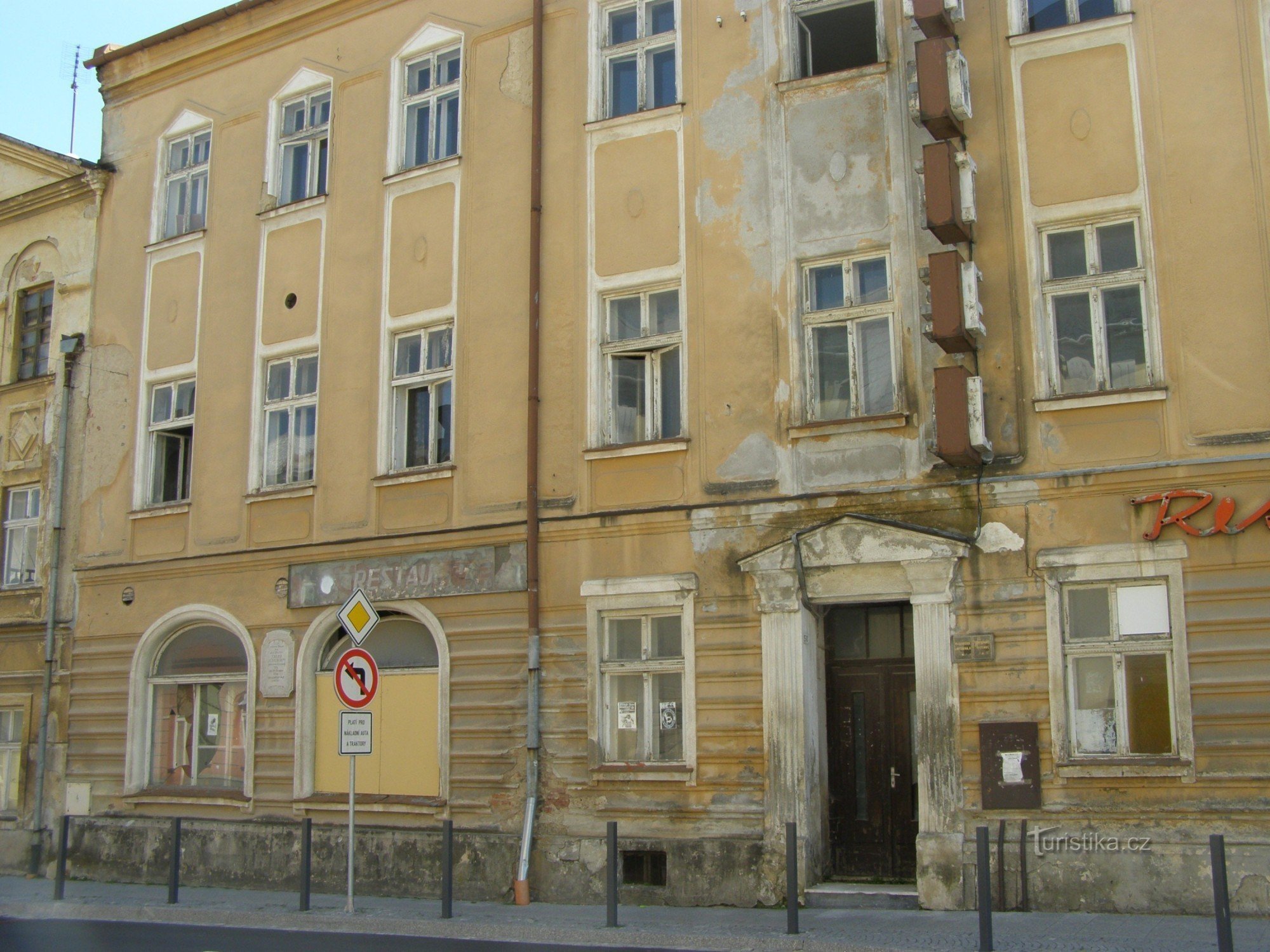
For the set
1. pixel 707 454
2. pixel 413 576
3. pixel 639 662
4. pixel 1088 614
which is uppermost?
pixel 707 454

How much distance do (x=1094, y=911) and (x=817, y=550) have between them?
4208mm

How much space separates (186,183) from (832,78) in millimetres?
10660

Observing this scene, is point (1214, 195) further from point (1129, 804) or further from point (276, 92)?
point (276, 92)

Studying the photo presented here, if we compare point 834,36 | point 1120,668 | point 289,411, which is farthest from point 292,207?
point 1120,668

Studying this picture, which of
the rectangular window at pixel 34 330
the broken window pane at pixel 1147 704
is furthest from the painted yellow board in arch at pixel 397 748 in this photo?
the rectangular window at pixel 34 330

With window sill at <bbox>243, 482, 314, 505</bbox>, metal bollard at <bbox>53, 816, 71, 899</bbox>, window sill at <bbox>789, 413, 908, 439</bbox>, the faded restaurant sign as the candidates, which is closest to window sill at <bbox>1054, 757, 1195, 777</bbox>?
window sill at <bbox>789, 413, 908, 439</bbox>

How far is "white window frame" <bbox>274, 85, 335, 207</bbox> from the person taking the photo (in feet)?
60.5

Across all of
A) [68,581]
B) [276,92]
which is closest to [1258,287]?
[276,92]

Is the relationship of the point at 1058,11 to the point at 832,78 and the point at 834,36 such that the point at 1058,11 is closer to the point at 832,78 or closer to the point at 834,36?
the point at 832,78

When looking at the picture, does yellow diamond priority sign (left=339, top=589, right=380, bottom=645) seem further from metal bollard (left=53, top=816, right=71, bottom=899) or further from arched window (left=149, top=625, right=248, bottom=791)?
arched window (left=149, top=625, right=248, bottom=791)

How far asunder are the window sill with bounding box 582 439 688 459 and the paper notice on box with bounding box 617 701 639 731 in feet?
9.01

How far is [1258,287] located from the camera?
475 inches

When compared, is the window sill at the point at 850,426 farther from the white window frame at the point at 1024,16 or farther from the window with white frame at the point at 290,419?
the window with white frame at the point at 290,419

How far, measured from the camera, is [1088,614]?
493 inches
